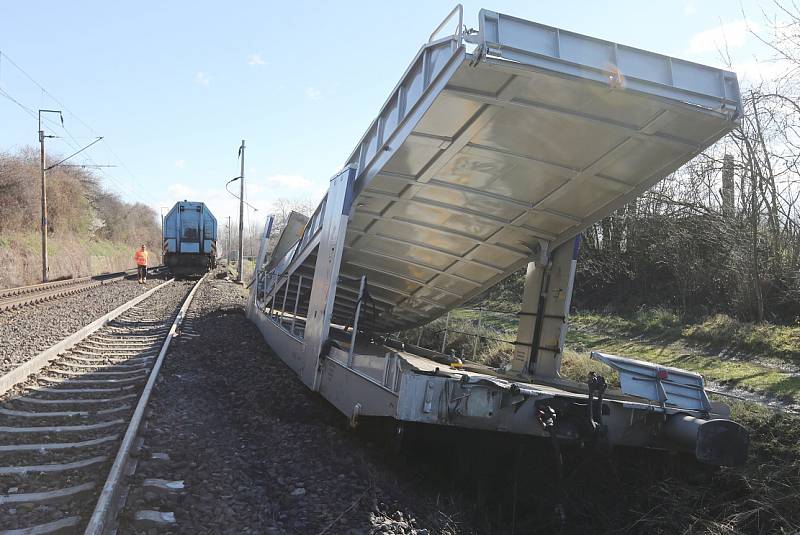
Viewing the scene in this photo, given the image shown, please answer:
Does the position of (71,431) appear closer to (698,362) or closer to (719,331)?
(698,362)

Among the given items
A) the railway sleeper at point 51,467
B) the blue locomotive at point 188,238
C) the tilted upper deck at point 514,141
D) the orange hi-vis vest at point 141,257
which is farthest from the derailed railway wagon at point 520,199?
the blue locomotive at point 188,238

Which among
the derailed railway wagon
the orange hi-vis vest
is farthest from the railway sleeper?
the orange hi-vis vest

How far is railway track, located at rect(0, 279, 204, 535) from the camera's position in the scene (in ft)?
12.9

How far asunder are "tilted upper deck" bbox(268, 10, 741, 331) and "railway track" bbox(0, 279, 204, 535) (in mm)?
3453

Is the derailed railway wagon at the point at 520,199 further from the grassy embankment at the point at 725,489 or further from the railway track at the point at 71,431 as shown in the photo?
the railway track at the point at 71,431

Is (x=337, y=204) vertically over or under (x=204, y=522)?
over

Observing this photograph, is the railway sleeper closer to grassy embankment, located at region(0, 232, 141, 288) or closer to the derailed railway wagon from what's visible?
the derailed railway wagon

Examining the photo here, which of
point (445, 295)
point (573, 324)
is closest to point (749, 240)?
point (573, 324)

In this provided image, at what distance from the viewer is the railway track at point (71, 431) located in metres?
3.93

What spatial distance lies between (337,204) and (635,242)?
51.1 feet

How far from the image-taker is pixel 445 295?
977cm

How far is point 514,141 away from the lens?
5863 millimetres

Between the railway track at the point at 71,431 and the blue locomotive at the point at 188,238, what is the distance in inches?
869

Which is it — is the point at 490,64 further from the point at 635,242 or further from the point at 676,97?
the point at 635,242
